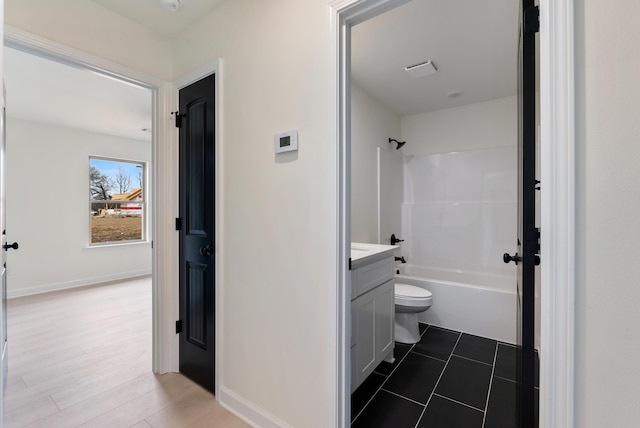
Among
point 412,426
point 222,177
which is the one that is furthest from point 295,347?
point 222,177

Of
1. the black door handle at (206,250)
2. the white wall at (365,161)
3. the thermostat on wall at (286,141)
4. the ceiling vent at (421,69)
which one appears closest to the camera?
the thermostat on wall at (286,141)

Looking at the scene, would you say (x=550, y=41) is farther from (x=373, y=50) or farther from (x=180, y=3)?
(x=180, y=3)

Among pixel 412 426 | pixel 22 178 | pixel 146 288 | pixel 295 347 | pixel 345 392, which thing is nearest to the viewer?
pixel 345 392

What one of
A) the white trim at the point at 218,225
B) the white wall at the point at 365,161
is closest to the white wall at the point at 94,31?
the white trim at the point at 218,225

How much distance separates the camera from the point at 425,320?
3100 mm

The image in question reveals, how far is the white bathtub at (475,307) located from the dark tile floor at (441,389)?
17 centimetres

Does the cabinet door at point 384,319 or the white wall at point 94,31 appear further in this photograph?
the cabinet door at point 384,319

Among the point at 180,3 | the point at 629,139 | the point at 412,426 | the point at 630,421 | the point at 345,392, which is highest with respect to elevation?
the point at 180,3

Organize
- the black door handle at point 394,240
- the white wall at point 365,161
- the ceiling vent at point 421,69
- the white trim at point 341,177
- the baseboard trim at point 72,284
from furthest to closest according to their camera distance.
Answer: the baseboard trim at point 72,284 → the black door handle at point 394,240 → the white wall at point 365,161 → the ceiling vent at point 421,69 → the white trim at point 341,177

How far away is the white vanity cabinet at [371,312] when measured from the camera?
67.6 inches

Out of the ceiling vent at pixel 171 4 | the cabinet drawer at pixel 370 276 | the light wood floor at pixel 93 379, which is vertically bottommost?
the light wood floor at pixel 93 379

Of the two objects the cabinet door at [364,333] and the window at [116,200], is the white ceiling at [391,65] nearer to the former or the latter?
the window at [116,200]

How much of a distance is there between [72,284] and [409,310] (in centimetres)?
520

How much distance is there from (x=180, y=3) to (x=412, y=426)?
2923 mm
